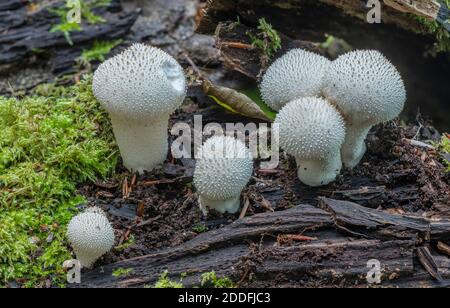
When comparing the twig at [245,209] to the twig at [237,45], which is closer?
the twig at [245,209]

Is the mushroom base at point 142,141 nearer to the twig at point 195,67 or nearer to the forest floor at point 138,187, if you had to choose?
the forest floor at point 138,187

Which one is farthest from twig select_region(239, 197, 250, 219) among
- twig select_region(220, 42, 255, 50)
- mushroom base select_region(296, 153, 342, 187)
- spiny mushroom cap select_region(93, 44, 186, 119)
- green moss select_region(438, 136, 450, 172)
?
green moss select_region(438, 136, 450, 172)

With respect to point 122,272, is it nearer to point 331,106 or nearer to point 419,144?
point 331,106

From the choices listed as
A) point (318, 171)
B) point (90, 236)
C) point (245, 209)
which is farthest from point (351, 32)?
point (90, 236)

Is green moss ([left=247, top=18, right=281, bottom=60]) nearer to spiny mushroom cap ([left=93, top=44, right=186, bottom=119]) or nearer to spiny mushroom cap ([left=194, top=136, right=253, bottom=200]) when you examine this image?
spiny mushroom cap ([left=93, top=44, right=186, bottom=119])

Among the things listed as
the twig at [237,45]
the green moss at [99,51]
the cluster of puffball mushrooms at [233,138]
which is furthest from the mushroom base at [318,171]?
the green moss at [99,51]

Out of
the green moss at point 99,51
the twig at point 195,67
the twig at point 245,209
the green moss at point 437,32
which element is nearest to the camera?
the twig at point 245,209
